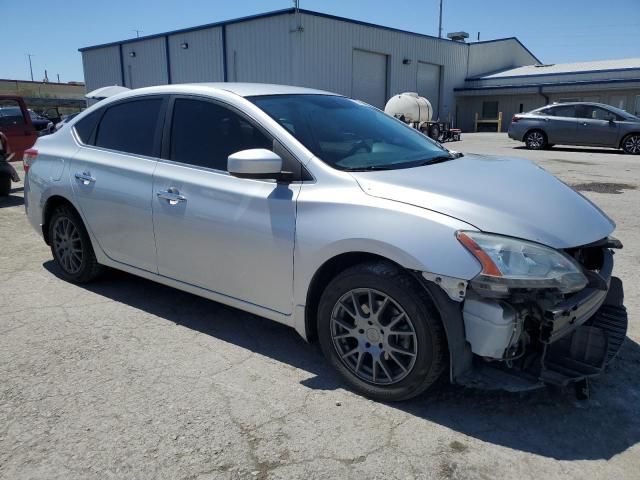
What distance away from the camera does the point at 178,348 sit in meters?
3.56

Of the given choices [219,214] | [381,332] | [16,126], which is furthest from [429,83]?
[381,332]

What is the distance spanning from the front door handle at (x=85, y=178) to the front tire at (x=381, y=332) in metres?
2.33

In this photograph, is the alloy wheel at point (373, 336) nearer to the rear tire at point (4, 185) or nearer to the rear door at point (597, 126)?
the rear tire at point (4, 185)

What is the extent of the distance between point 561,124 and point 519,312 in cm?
1709

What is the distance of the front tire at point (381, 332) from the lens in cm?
266

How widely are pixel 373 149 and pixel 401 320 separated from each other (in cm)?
127

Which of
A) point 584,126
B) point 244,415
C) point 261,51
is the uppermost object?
point 261,51

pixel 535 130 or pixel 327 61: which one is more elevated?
pixel 327 61

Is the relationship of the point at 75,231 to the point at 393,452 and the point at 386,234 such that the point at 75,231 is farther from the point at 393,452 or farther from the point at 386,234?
the point at 393,452

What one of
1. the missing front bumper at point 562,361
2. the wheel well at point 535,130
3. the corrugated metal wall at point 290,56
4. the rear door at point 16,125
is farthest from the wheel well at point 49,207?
the corrugated metal wall at point 290,56

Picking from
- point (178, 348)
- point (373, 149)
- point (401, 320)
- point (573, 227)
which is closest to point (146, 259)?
point (178, 348)

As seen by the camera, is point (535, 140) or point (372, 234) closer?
point (372, 234)

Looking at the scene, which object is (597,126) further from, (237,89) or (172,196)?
(172,196)

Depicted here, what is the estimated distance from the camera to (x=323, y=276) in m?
3.06
